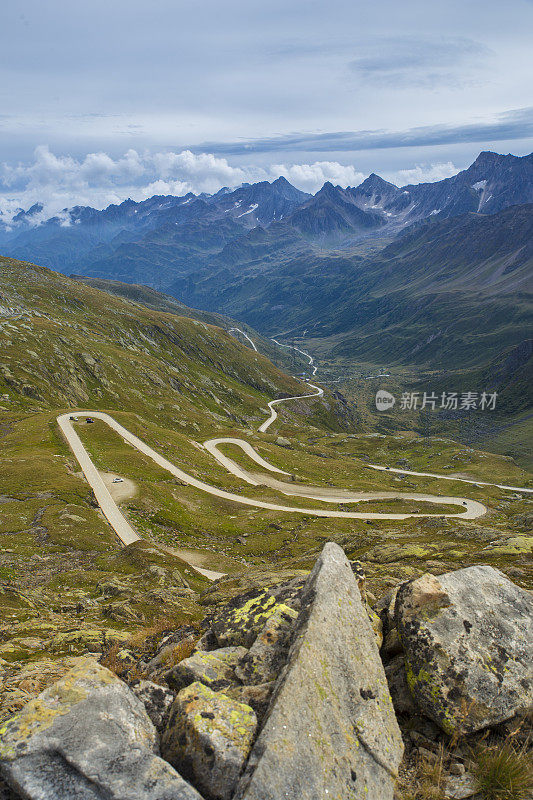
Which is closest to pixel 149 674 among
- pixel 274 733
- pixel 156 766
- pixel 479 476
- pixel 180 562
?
pixel 156 766

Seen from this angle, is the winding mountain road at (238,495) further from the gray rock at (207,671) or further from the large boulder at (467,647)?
the large boulder at (467,647)

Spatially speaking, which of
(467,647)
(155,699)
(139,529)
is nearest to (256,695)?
(155,699)

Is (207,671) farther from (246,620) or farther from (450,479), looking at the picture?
(450,479)

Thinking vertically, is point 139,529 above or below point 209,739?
below

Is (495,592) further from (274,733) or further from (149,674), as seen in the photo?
(149,674)

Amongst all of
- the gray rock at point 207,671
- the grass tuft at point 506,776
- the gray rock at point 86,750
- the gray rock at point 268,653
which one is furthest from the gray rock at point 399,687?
→ the gray rock at point 86,750

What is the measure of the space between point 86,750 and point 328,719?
18.4 ft

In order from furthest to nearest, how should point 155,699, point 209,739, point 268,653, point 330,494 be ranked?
point 330,494
point 268,653
point 155,699
point 209,739

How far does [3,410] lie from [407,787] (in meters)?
131

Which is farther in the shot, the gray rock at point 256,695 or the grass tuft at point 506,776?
the gray rock at point 256,695

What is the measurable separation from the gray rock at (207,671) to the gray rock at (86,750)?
209cm

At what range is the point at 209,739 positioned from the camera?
919 cm

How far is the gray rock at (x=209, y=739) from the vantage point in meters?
8.62

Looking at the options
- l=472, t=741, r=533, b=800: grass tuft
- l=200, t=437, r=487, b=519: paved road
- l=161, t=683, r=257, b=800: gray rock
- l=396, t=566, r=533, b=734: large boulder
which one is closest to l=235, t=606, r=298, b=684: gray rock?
l=161, t=683, r=257, b=800: gray rock
